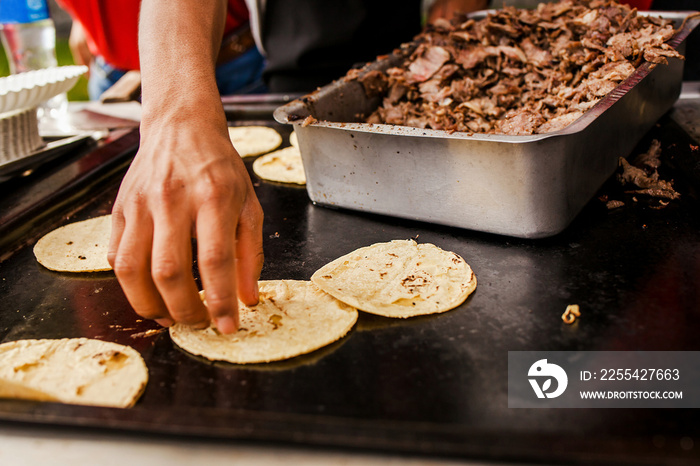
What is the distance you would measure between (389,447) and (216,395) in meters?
0.40

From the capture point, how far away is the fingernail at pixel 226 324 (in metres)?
1.09

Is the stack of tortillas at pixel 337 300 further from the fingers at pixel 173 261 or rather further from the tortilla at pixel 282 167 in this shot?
the tortilla at pixel 282 167

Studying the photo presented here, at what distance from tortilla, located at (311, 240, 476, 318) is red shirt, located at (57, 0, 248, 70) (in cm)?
213

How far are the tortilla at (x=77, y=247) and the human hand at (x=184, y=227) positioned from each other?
1.77 ft

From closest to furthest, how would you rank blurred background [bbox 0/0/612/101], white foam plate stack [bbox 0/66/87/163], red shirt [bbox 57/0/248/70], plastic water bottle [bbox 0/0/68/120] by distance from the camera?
white foam plate stack [bbox 0/66/87/163] < plastic water bottle [bbox 0/0/68/120] < red shirt [bbox 57/0/248/70] < blurred background [bbox 0/0/612/101]

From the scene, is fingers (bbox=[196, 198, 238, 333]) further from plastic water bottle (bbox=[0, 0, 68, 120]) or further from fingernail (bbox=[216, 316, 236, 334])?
plastic water bottle (bbox=[0, 0, 68, 120])

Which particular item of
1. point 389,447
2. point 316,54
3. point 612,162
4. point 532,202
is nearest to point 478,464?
point 389,447

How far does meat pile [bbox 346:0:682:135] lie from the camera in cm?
171

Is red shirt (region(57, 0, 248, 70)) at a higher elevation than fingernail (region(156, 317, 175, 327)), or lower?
higher

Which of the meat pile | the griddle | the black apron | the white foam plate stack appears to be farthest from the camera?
the black apron

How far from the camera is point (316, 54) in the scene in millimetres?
2557

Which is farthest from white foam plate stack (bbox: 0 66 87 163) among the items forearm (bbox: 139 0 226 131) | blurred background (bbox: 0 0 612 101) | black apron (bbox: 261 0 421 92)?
blurred background (bbox: 0 0 612 101)

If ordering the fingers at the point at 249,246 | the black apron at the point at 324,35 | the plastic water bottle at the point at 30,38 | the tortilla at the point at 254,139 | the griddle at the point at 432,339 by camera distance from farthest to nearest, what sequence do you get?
the plastic water bottle at the point at 30,38, the black apron at the point at 324,35, the tortilla at the point at 254,139, the fingers at the point at 249,246, the griddle at the point at 432,339

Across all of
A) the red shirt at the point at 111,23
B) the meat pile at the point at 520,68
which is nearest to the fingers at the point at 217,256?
the meat pile at the point at 520,68
